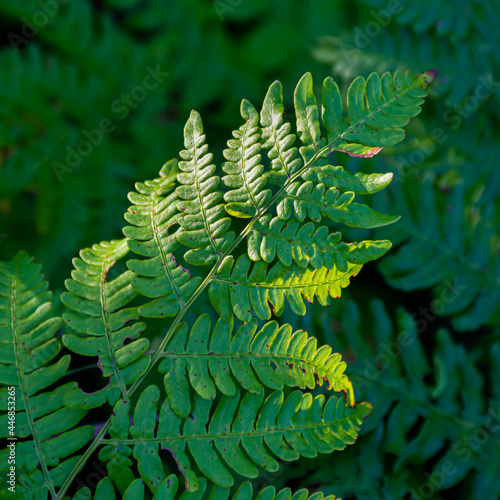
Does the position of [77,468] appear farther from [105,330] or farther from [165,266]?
[165,266]

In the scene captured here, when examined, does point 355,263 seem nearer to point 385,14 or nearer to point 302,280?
point 302,280

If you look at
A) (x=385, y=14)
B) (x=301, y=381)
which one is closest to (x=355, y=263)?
(x=301, y=381)

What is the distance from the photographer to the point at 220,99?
2664 millimetres

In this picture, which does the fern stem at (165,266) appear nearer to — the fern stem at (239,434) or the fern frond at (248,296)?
the fern frond at (248,296)

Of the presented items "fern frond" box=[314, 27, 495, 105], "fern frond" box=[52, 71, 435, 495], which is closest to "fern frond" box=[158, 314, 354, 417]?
"fern frond" box=[52, 71, 435, 495]

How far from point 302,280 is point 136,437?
0.42 m
